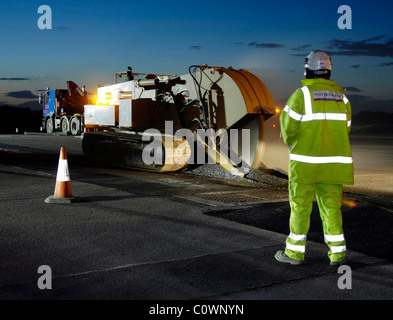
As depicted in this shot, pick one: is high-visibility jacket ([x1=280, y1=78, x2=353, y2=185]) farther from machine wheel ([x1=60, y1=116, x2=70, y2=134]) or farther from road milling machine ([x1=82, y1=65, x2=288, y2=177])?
machine wheel ([x1=60, y1=116, x2=70, y2=134])

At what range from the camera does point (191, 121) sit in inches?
501

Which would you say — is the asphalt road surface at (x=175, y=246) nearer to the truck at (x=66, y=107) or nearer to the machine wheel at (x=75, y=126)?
the machine wheel at (x=75, y=126)

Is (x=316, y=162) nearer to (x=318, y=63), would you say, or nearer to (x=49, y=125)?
(x=318, y=63)

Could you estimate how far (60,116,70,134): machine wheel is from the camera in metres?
29.9

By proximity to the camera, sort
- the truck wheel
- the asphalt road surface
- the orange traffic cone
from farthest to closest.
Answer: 1. the truck wheel
2. the orange traffic cone
3. the asphalt road surface

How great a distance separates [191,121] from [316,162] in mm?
7870

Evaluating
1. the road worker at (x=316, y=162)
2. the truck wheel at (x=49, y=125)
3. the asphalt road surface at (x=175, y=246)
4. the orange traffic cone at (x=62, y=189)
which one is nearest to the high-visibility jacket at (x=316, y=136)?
the road worker at (x=316, y=162)

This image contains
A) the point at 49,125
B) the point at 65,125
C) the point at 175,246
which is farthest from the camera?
the point at 49,125

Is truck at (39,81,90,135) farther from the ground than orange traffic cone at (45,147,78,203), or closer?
farther from the ground

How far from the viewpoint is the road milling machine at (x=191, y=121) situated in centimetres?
1172

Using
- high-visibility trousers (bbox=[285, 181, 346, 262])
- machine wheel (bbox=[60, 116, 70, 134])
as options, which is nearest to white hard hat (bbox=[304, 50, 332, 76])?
high-visibility trousers (bbox=[285, 181, 346, 262])

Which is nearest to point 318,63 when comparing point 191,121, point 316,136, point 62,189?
point 316,136
